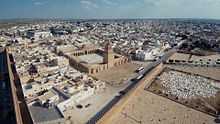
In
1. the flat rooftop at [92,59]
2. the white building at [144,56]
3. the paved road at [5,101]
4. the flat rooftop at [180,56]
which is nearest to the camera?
the paved road at [5,101]

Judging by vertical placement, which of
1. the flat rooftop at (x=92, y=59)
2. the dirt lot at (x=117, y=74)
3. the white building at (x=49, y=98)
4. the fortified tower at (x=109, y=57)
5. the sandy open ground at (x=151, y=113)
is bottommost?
the sandy open ground at (x=151, y=113)

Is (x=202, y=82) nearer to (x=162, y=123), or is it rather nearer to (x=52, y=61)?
(x=162, y=123)

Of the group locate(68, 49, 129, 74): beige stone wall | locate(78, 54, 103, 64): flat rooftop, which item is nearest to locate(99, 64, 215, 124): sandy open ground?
locate(68, 49, 129, 74): beige stone wall

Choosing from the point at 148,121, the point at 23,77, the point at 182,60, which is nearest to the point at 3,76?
the point at 23,77

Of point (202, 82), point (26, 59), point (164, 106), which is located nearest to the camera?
point (164, 106)

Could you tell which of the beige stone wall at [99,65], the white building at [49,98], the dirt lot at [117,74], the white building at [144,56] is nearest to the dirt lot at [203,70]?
the white building at [144,56]

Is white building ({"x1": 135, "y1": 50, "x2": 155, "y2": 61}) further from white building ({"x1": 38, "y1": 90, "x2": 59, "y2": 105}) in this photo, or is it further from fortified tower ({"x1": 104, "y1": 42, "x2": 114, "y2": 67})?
white building ({"x1": 38, "y1": 90, "x2": 59, "y2": 105})

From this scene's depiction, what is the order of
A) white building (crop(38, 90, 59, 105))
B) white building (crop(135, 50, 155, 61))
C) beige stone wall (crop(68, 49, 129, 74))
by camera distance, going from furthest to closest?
1. white building (crop(135, 50, 155, 61))
2. beige stone wall (crop(68, 49, 129, 74))
3. white building (crop(38, 90, 59, 105))

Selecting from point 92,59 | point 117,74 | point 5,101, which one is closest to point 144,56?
point 92,59

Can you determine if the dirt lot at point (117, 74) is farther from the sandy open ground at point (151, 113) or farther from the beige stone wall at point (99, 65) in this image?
the sandy open ground at point (151, 113)
